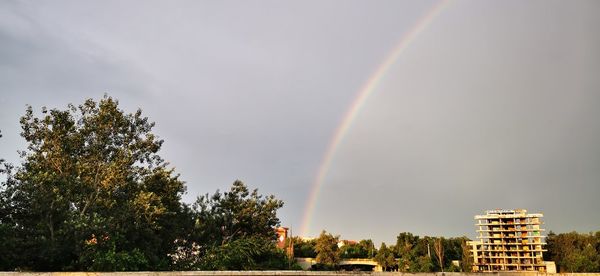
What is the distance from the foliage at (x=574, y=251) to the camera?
78.8 meters

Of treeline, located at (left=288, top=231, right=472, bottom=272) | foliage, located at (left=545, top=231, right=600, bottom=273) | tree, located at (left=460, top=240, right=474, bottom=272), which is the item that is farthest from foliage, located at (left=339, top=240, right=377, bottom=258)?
foliage, located at (left=545, top=231, right=600, bottom=273)

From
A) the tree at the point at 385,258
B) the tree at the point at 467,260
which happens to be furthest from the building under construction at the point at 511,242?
the tree at the point at 385,258

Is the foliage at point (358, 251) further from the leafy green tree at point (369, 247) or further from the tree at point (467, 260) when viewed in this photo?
the tree at point (467, 260)

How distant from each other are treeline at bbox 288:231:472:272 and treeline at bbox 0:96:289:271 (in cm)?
6429

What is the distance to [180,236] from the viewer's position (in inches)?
1330

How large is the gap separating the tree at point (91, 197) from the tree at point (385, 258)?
274ft

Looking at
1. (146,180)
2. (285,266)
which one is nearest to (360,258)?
(285,266)

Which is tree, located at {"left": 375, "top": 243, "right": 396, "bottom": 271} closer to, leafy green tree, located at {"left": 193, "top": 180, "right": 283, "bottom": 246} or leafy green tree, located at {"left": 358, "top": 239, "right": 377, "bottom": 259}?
leafy green tree, located at {"left": 358, "top": 239, "right": 377, "bottom": 259}

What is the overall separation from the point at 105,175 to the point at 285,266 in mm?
15300

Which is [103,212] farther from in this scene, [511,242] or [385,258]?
[385,258]

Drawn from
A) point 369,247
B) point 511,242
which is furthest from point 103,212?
point 369,247

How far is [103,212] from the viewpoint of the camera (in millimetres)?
26469

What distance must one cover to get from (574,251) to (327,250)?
48998 mm

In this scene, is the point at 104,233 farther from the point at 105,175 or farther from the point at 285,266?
the point at 285,266
